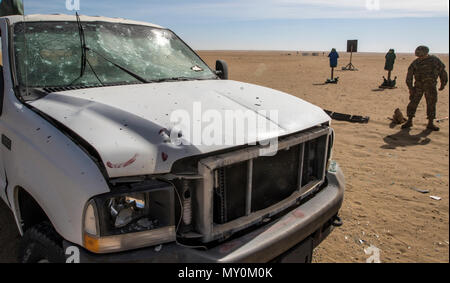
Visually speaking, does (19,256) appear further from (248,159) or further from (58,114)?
(248,159)

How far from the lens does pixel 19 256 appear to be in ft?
6.86

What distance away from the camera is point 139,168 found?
5.64 ft

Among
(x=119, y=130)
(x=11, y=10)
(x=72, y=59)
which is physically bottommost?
(x=119, y=130)

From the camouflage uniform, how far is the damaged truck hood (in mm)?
6291

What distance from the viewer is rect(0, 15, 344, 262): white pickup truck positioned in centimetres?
170

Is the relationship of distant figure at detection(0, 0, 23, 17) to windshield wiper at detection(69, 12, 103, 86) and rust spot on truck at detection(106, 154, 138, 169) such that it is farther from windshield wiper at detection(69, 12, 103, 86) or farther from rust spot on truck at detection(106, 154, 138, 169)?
rust spot on truck at detection(106, 154, 138, 169)

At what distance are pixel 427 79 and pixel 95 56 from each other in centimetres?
757

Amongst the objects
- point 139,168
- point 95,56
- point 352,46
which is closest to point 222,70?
point 95,56

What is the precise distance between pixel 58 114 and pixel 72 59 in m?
0.94

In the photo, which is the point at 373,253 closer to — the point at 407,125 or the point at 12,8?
the point at 407,125

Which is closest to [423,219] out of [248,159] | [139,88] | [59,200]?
[248,159]

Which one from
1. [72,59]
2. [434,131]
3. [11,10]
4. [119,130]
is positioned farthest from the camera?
[434,131]

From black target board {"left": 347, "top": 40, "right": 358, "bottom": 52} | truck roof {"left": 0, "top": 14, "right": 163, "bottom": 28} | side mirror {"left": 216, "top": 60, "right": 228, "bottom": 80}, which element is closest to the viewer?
truck roof {"left": 0, "top": 14, "right": 163, "bottom": 28}

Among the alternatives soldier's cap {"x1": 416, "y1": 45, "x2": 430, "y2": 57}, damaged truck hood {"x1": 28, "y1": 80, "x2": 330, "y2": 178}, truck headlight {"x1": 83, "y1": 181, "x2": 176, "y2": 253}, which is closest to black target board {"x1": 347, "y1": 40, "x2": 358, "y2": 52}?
soldier's cap {"x1": 416, "y1": 45, "x2": 430, "y2": 57}
